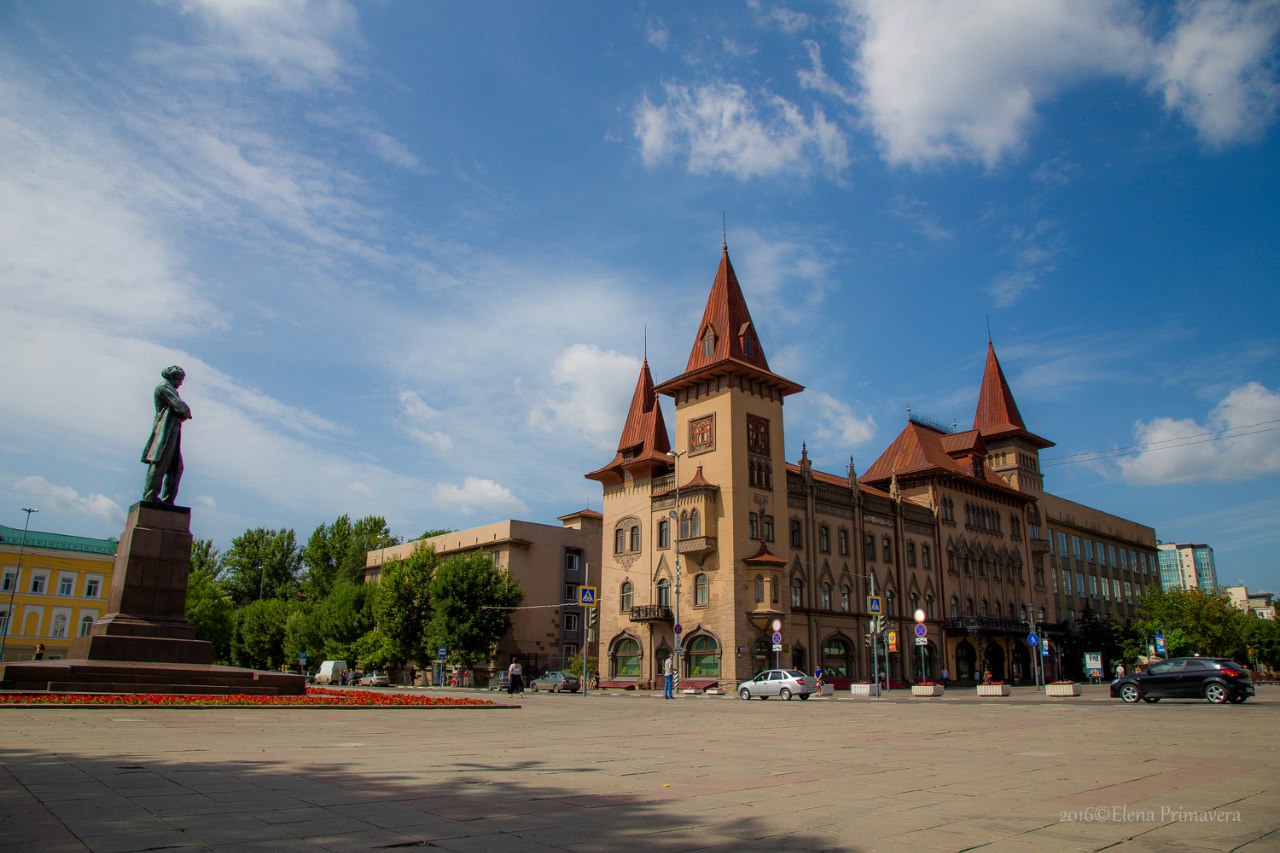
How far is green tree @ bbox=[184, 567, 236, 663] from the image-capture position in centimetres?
6606

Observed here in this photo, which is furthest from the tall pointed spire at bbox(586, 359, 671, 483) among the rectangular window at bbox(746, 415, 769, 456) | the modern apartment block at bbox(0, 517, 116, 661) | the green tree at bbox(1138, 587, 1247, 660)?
the green tree at bbox(1138, 587, 1247, 660)

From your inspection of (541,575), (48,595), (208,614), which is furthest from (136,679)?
(48,595)

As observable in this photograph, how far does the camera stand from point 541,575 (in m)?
67.2

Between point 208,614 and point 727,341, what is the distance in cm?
4631

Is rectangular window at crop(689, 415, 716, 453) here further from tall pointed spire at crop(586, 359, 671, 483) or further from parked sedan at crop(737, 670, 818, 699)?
parked sedan at crop(737, 670, 818, 699)

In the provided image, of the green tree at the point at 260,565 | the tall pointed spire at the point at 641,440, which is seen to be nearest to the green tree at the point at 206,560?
the green tree at the point at 260,565

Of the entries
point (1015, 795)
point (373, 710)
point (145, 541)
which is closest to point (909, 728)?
point (1015, 795)

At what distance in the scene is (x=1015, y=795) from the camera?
812 cm

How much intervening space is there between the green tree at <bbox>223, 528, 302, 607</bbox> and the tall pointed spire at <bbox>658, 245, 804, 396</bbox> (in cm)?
5585

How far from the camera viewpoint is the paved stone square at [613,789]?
602 cm

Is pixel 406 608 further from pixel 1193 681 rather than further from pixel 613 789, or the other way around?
pixel 613 789

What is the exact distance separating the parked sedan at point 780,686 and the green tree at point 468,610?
2424 cm

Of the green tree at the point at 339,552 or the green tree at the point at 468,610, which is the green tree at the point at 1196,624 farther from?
the green tree at the point at 339,552

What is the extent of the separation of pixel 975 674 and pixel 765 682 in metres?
33.6
